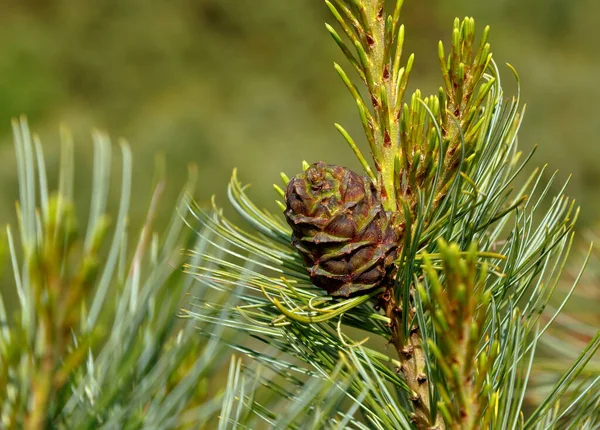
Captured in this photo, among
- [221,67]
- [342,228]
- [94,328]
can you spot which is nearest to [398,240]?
[342,228]

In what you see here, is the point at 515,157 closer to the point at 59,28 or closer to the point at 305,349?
the point at 305,349

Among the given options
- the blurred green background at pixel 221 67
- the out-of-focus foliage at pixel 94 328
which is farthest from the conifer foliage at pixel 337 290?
the blurred green background at pixel 221 67

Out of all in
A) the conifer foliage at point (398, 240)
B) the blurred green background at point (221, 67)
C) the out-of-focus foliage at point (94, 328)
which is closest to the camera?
the out-of-focus foliage at point (94, 328)

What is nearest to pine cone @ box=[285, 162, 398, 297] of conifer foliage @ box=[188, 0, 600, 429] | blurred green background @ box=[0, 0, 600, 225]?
conifer foliage @ box=[188, 0, 600, 429]

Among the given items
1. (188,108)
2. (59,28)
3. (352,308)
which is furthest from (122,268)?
(59,28)

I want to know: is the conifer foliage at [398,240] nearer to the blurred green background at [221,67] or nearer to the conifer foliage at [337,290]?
the conifer foliage at [337,290]

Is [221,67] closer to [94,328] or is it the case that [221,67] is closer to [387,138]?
[387,138]
